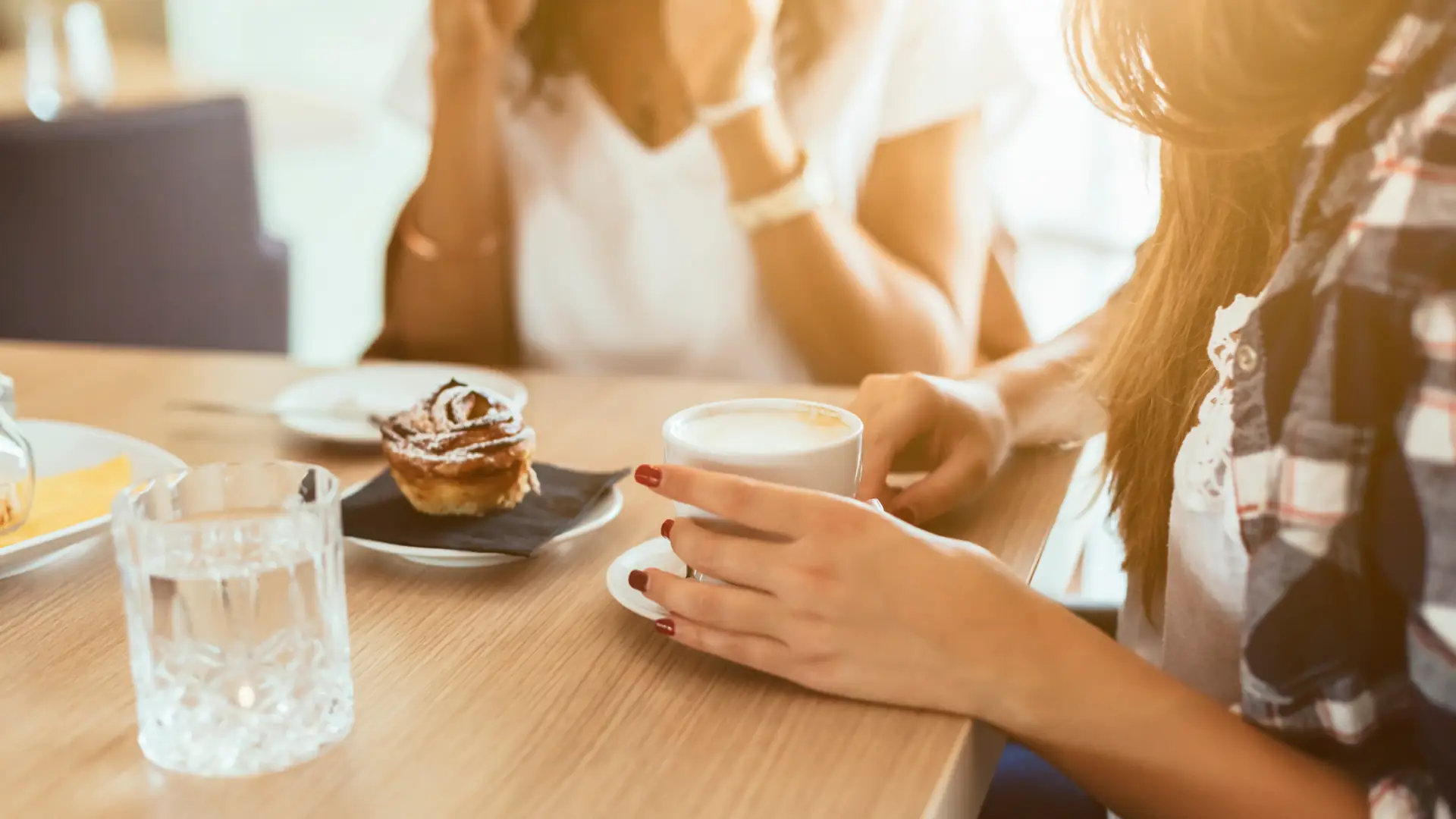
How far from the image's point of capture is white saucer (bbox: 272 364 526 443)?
1.04 m

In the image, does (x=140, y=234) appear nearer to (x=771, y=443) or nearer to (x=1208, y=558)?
(x=771, y=443)

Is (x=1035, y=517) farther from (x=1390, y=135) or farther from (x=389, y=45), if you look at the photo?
(x=389, y=45)

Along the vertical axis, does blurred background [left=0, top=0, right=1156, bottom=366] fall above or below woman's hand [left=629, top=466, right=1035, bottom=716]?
below

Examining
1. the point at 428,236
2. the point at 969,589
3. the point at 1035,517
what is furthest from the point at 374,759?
the point at 428,236

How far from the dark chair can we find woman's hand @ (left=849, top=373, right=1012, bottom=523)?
6.27 ft

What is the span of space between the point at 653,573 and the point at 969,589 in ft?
0.53

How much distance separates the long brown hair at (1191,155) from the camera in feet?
2.09

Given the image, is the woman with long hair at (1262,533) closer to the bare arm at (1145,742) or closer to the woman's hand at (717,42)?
the bare arm at (1145,742)

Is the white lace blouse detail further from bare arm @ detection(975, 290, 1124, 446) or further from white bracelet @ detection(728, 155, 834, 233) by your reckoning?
white bracelet @ detection(728, 155, 834, 233)

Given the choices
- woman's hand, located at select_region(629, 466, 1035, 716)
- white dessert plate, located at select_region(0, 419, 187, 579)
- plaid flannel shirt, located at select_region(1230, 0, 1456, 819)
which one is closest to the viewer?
plaid flannel shirt, located at select_region(1230, 0, 1456, 819)

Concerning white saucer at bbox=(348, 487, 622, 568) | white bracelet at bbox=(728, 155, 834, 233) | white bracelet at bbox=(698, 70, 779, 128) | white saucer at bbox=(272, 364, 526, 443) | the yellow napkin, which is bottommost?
white saucer at bbox=(272, 364, 526, 443)

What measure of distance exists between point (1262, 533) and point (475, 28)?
121 centimetres

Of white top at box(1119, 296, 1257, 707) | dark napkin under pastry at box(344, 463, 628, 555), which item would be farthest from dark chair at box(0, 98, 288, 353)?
white top at box(1119, 296, 1257, 707)

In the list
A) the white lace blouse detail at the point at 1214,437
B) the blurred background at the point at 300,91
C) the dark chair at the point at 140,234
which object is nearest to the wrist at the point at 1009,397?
the white lace blouse detail at the point at 1214,437
